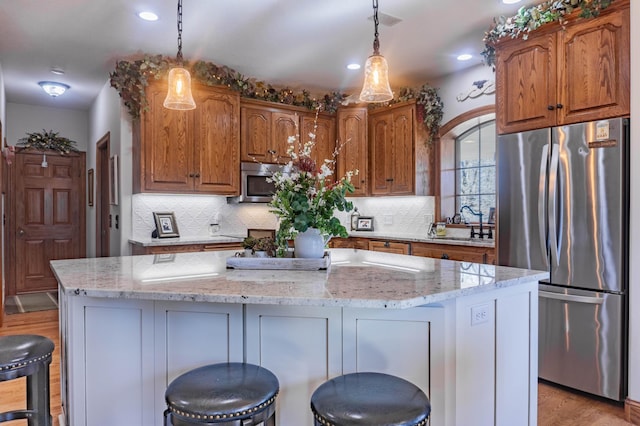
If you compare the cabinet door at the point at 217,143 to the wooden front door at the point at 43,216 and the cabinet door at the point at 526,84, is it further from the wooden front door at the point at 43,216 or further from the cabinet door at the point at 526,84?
the wooden front door at the point at 43,216

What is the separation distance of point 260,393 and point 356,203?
15.1 feet

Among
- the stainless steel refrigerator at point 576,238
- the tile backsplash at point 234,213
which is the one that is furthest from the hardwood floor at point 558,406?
the tile backsplash at point 234,213

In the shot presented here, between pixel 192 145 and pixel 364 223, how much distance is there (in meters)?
2.36

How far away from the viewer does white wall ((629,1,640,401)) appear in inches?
97.4

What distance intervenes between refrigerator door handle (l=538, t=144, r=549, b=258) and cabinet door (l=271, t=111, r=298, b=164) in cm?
287

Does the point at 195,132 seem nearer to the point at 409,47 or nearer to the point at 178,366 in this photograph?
the point at 409,47

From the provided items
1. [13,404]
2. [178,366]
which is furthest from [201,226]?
[178,366]

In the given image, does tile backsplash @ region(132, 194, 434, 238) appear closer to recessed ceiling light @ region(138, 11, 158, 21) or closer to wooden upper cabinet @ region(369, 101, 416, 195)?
wooden upper cabinet @ region(369, 101, 416, 195)

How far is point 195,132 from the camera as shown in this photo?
14.5ft

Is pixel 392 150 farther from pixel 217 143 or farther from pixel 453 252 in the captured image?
pixel 217 143

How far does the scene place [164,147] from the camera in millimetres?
4242

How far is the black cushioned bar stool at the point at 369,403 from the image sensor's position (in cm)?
122

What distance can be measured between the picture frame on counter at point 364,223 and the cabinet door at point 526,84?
7.95 ft

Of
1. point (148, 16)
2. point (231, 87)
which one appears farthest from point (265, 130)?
point (148, 16)
